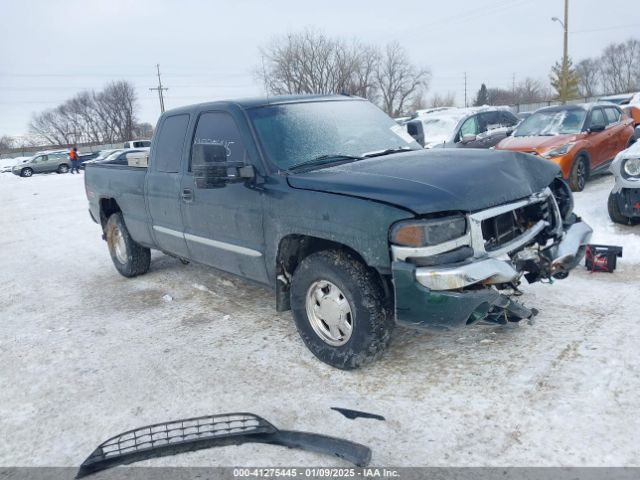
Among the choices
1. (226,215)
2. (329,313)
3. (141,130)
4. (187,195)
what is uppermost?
(141,130)

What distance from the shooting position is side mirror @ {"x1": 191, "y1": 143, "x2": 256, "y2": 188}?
369cm

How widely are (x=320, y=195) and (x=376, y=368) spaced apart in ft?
4.05

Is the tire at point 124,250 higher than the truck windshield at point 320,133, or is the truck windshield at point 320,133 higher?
the truck windshield at point 320,133

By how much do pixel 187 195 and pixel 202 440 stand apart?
2.37m

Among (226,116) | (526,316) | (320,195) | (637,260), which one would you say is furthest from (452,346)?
(637,260)

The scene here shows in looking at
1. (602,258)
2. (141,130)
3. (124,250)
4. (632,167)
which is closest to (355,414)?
(602,258)

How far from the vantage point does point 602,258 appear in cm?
521

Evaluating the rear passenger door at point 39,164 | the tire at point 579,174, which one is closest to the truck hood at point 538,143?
the tire at point 579,174

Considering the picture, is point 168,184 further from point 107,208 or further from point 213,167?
point 107,208

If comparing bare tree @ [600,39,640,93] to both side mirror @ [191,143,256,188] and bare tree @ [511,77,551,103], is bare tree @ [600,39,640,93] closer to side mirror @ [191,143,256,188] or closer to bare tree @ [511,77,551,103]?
bare tree @ [511,77,551,103]

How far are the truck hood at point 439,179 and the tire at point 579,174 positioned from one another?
5.63 m

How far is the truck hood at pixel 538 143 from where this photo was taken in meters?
9.04

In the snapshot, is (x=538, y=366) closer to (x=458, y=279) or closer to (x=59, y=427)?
(x=458, y=279)

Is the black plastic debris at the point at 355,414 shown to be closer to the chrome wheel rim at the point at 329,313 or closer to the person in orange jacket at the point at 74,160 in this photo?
the chrome wheel rim at the point at 329,313
